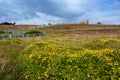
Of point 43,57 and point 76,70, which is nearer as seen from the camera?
point 76,70

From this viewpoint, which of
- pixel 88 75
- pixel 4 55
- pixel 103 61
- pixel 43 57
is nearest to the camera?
pixel 88 75

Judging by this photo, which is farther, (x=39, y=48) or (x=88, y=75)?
(x=39, y=48)

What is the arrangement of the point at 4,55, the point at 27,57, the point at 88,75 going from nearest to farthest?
the point at 88,75 → the point at 27,57 → the point at 4,55

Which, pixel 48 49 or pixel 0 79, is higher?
pixel 48 49

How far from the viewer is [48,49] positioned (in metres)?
13.6

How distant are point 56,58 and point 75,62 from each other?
0.86 metres

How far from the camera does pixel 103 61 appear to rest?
10641 millimetres

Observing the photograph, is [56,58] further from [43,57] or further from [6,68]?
[6,68]

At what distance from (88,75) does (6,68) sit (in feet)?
12.3

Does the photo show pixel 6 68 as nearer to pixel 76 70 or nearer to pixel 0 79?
pixel 0 79

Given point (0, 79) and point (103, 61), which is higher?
point (103, 61)

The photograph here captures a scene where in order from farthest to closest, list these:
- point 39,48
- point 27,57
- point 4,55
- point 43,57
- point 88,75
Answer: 1. point 39,48
2. point 4,55
3. point 27,57
4. point 43,57
5. point 88,75

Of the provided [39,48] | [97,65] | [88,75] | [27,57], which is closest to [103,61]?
[97,65]

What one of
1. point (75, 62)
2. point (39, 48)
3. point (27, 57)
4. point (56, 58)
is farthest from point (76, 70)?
point (39, 48)
